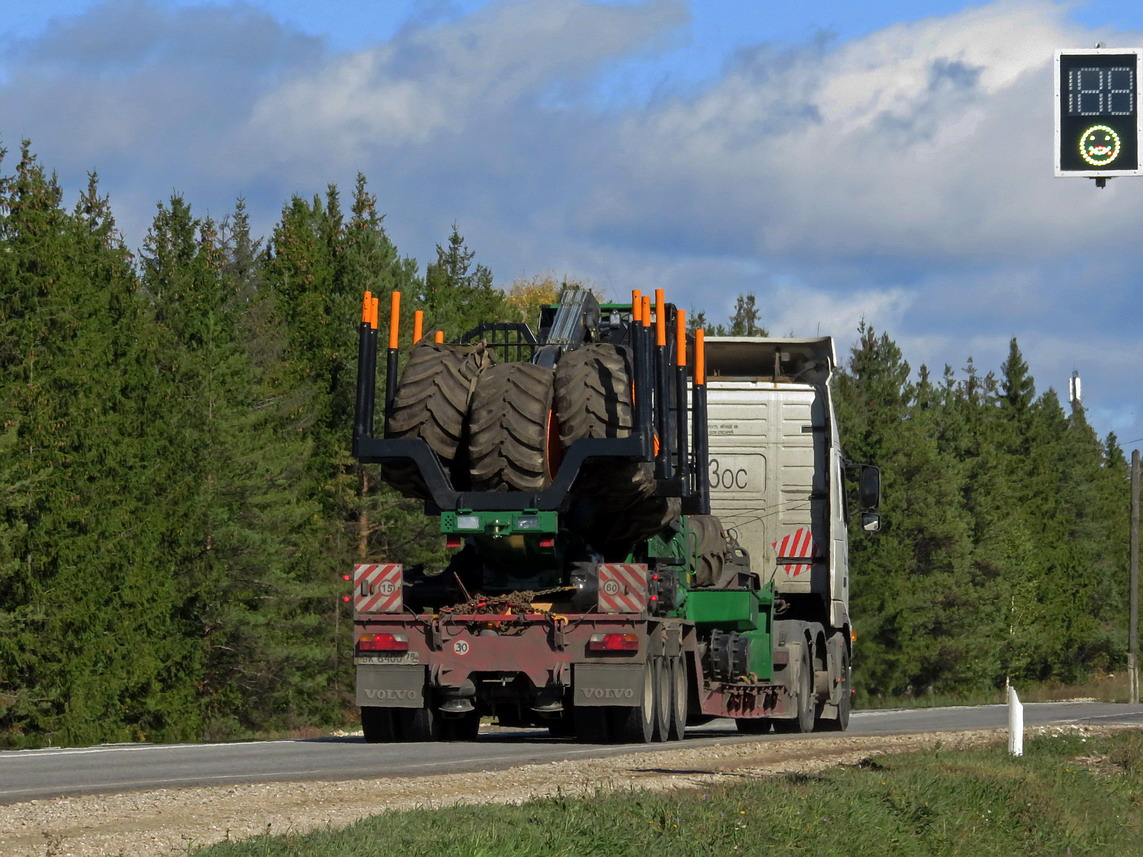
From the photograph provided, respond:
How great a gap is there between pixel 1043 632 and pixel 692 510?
73.8 m

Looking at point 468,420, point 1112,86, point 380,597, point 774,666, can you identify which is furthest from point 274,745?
point 1112,86

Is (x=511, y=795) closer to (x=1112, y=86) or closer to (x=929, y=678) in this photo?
(x=1112, y=86)

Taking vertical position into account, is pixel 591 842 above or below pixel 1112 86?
below

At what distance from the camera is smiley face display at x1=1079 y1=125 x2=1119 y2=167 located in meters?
12.8

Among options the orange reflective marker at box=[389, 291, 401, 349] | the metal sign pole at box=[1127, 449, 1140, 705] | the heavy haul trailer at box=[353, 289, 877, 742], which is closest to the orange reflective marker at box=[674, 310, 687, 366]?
the heavy haul trailer at box=[353, 289, 877, 742]

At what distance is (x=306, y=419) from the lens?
189ft

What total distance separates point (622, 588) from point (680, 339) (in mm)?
2615

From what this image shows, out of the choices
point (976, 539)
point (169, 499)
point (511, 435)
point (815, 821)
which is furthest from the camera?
point (976, 539)

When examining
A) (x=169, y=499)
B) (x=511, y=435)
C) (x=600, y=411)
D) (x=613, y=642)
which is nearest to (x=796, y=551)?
(x=613, y=642)

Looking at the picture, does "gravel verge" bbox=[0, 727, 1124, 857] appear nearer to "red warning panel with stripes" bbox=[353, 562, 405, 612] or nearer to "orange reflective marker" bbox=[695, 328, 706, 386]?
"red warning panel with stripes" bbox=[353, 562, 405, 612]

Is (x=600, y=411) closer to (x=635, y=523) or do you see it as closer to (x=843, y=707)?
(x=635, y=523)

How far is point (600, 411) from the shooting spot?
54.9 ft

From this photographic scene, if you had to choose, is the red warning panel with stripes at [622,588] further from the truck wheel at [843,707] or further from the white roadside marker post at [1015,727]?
the truck wheel at [843,707]

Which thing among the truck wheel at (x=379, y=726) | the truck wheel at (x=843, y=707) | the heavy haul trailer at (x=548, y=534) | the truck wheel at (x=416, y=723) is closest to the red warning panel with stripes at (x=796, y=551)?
the truck wheel at (x=843, y=707)
